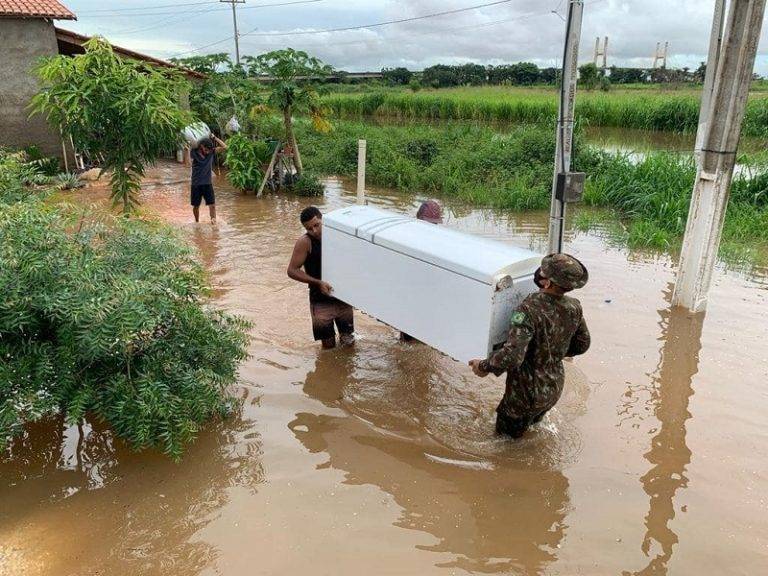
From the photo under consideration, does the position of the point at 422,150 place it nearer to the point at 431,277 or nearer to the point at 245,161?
the point at 245,161

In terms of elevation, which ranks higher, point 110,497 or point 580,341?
point 580,341


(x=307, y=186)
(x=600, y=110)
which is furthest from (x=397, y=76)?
(x=307, y=186)

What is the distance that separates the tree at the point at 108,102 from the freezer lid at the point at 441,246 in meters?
1.62

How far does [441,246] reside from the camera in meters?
3.47

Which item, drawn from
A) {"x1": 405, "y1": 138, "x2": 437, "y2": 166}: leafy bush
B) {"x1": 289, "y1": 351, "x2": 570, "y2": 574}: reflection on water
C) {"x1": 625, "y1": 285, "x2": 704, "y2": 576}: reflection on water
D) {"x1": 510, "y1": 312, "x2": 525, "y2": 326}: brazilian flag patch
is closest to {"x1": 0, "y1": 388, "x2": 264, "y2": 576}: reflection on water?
{"x1": 289, "y1": 351, "x2": 570, "y2": 574}: reflection on water

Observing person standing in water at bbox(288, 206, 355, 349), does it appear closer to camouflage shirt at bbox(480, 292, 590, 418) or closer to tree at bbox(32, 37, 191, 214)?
tree at bbox(32, 37, 191, 214)

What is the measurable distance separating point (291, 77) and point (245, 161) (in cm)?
194

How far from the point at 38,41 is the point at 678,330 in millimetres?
12742

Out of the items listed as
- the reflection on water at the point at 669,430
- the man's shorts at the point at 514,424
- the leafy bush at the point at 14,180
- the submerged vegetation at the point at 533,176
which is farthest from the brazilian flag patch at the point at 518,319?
the submerged vegetation at the point at 533,176

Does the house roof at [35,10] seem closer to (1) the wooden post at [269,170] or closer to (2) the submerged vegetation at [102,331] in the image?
(1) the wooden post at [269,170]

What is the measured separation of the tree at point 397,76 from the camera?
4975 centimetres

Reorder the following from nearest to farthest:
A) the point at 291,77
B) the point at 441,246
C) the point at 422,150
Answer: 1. the point at 441,246
2. the point at 291,77
3. the point at 422,150

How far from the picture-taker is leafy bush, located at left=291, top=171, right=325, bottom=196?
12.6 m

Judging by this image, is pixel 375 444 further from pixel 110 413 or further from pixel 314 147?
pixel 314 147
